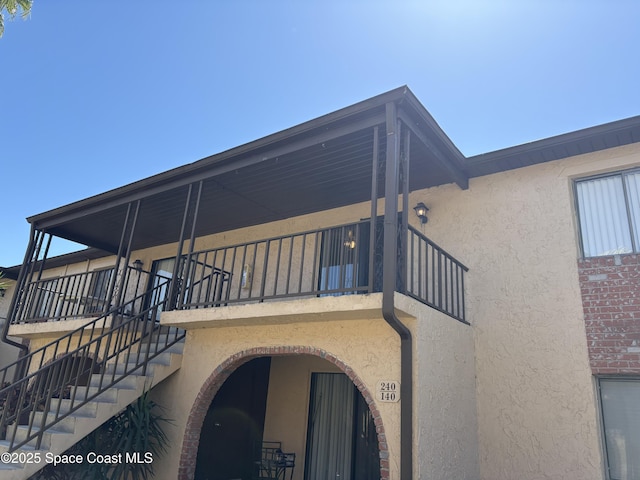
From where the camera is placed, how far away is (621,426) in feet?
19.4

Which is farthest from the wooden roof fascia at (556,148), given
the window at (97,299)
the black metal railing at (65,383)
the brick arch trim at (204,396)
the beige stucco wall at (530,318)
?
the window at (97,299)

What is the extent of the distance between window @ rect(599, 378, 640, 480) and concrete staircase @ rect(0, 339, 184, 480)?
637cm

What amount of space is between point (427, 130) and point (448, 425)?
3.99 meters

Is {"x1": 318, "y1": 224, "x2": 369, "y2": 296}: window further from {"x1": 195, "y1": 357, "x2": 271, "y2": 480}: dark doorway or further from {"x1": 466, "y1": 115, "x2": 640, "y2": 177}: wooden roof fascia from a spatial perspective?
{"x1": 195, "y1": 357, "x2": 271, "y2": 480}: dark doorway

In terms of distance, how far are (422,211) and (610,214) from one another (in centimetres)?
275

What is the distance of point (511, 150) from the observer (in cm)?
720

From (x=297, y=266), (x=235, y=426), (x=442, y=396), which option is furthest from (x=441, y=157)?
(x=235, y=426)

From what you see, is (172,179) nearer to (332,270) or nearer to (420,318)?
(332,270)

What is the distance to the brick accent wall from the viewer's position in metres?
6.05

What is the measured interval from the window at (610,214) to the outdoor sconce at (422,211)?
7.62 ft

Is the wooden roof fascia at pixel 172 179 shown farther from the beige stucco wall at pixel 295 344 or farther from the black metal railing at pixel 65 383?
the beige stucco wall at pixel 295 344

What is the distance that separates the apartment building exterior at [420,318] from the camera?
5816 millimetres

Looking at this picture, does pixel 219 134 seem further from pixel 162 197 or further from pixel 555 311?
pixel 555 311

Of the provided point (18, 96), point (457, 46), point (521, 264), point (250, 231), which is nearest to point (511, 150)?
point (521, 264)
